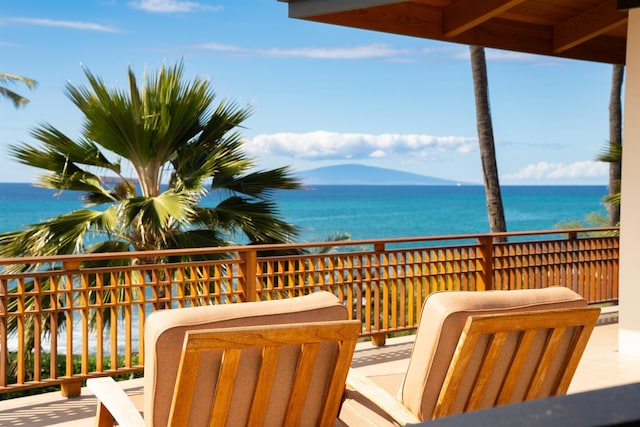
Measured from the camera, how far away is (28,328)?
7238 millimetres

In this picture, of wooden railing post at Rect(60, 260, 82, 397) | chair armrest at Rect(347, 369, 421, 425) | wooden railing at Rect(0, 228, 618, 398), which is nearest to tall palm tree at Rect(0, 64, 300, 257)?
wooden railing at Rect(0, 228, 618, 398)

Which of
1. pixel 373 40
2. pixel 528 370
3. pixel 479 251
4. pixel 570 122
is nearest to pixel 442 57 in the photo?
pixel 373 40

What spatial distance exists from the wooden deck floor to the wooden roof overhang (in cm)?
258

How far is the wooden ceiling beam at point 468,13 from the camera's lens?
5.93 m

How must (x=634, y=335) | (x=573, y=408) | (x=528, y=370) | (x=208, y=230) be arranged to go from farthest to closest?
(x=208, y=230)
(x=634, y=335)
(x=528, y=370)
(x=573, y=408)

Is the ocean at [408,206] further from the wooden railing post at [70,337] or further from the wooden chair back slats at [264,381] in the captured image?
the wooden chair back slats at [264,381]

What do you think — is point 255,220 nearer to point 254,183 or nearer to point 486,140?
point 254,183

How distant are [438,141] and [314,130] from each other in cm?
787

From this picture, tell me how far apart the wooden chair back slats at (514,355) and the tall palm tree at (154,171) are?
4176mm

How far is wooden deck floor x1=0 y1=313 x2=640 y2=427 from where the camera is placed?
467cm

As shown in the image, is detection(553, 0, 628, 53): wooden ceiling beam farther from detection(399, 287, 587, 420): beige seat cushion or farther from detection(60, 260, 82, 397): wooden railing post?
detection(60, 260, 82, 397): wooden railing post

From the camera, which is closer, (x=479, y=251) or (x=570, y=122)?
(x=479, y=251)

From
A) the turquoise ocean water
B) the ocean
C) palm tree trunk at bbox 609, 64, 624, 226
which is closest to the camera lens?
palm tree trunk at bbox 609, 64, 624, 226

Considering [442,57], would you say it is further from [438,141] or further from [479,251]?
[479,251]
